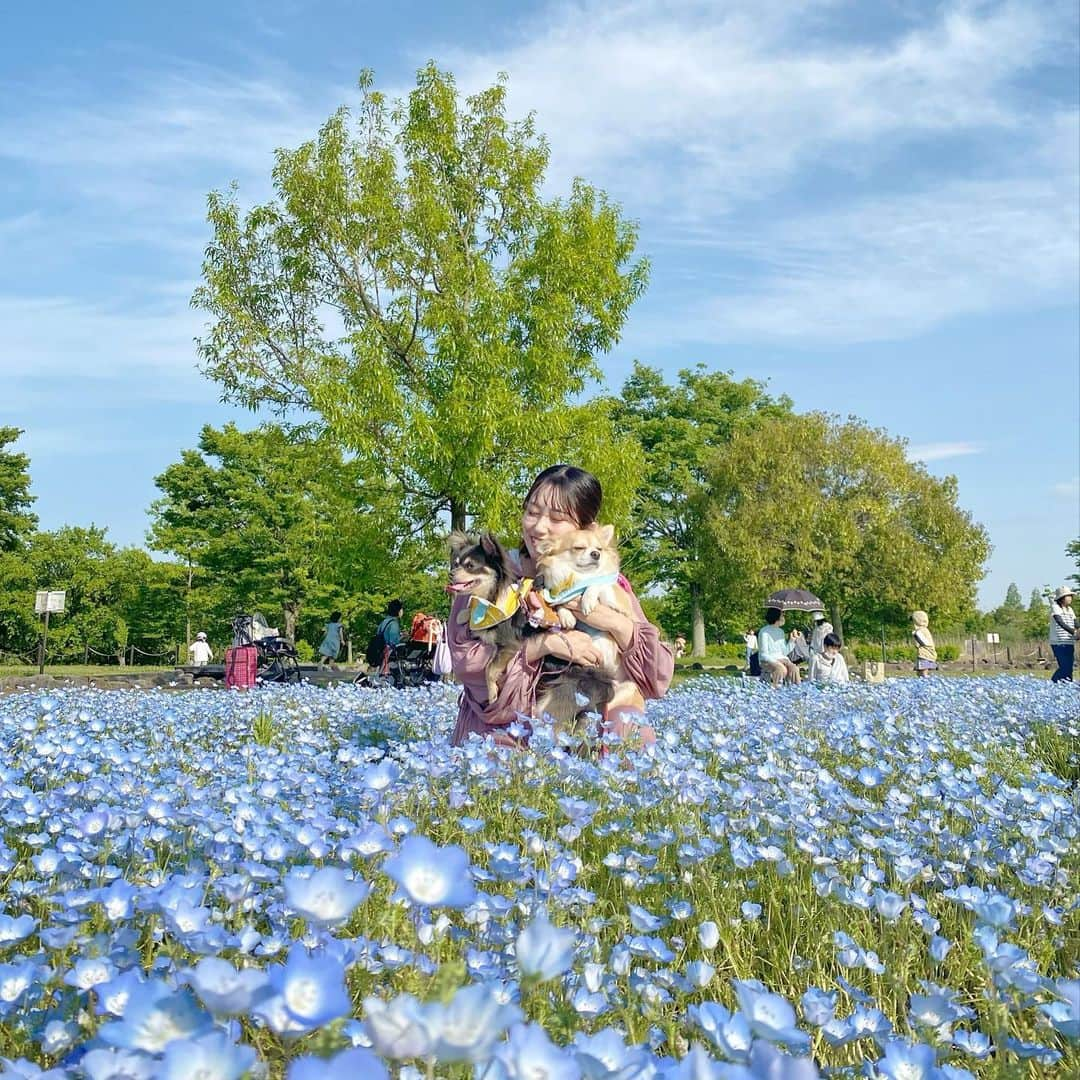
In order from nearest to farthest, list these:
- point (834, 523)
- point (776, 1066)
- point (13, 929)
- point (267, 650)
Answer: point (776, 1066) → point (13, 929) → point (267, 650) → point (834, 523)

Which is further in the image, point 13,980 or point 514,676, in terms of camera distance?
point 514,676

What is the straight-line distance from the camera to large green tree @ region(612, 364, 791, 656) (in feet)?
119

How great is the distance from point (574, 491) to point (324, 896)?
3146 millimetres

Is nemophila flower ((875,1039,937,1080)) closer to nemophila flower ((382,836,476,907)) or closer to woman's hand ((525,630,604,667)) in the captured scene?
nemophila flower ((382,836,476,907))

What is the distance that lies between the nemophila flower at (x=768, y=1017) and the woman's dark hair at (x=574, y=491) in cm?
314

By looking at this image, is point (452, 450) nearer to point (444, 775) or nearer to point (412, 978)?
point (444, 775)

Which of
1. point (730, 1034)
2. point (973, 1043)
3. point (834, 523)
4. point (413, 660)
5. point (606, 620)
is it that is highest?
point (834, 523)

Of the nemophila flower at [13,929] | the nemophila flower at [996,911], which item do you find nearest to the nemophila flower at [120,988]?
the nemophila flower at [13,929]

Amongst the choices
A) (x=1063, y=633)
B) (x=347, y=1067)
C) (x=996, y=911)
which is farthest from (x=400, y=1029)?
(x=1063, y=633)

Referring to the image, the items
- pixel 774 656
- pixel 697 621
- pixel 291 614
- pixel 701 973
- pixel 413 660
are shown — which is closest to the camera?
pixel 701 973

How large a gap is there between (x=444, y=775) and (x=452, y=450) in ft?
39.0

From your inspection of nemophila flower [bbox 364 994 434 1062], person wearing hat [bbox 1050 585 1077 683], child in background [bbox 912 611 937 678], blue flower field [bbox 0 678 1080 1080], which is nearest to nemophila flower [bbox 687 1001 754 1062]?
blue flower field [bbox 0 678 1080 1080]

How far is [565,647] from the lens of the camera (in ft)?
13.8

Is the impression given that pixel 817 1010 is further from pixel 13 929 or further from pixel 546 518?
pixel 546 518
